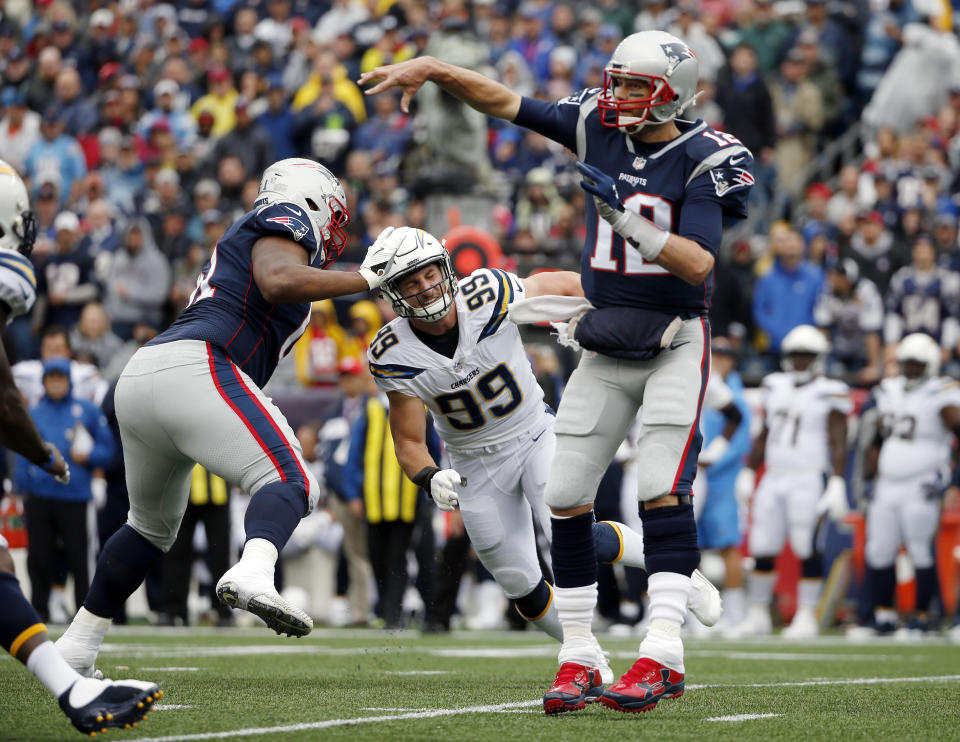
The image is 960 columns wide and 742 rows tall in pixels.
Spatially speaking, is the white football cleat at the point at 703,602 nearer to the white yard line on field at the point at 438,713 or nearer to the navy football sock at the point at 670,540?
the white yard line on field at the point at 438,713

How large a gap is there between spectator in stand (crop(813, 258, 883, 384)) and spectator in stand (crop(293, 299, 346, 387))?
385cm

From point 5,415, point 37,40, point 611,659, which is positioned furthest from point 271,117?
point 5,415

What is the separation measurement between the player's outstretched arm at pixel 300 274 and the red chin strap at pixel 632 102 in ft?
2.78

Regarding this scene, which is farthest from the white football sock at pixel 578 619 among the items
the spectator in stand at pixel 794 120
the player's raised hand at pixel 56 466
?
the spectator in stand at pixel 794 120

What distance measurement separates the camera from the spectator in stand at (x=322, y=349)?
12.2 metres

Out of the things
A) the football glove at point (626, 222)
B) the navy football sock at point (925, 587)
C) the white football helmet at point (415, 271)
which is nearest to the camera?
the football glove at point (626, 222)

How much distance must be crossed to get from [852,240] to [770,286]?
98 centimetres

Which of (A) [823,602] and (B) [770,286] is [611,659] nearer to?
(A) [823,602]

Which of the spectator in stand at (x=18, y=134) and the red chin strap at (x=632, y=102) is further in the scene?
the spectator in stand at (x=18, y=134)

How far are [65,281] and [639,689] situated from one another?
910 centimetres

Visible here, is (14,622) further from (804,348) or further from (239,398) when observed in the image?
(804,348)

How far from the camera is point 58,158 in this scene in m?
14.4

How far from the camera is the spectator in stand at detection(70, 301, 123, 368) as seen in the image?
1176 cm

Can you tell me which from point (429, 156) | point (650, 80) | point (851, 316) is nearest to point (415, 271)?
point (650, 80)
